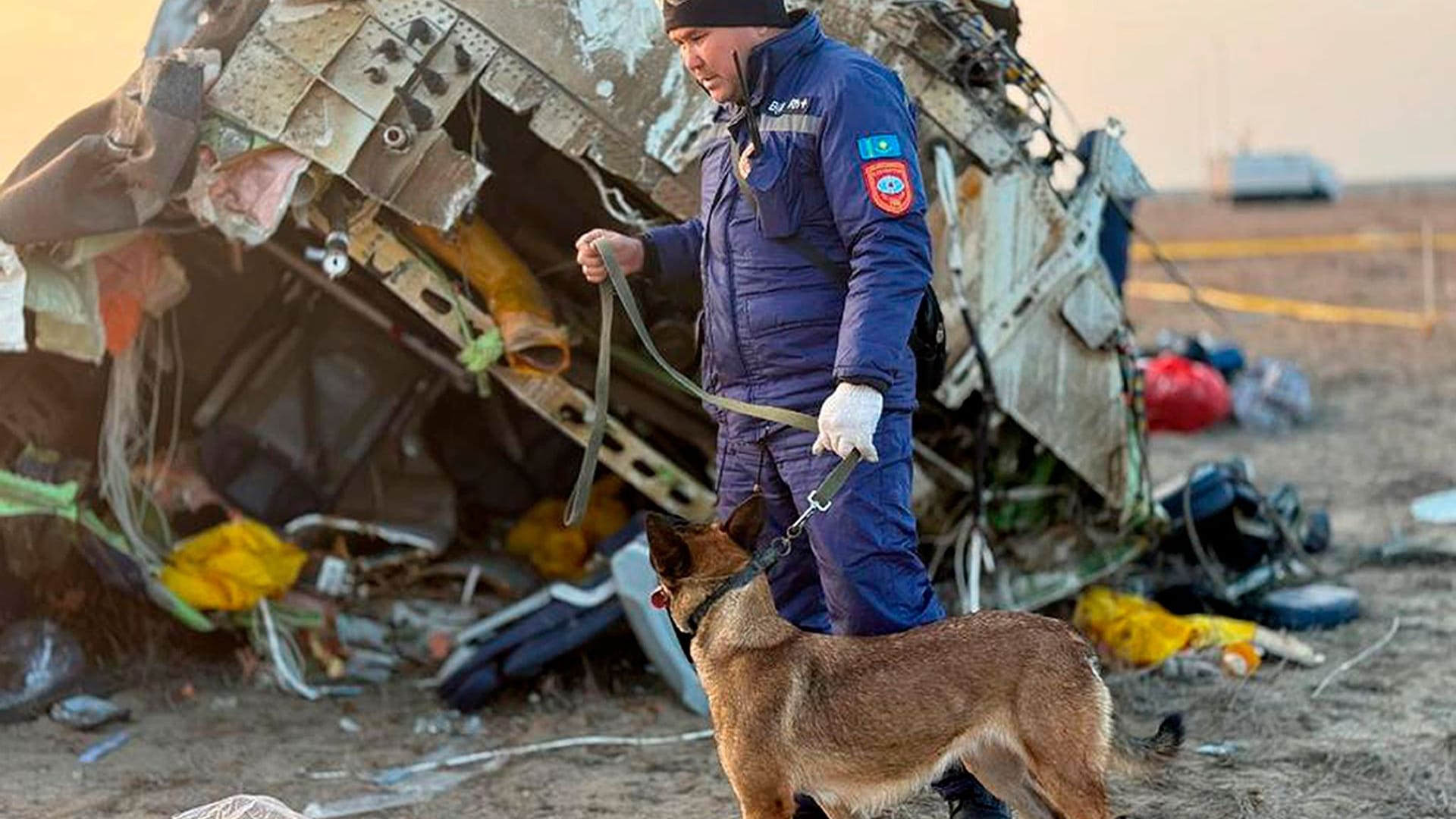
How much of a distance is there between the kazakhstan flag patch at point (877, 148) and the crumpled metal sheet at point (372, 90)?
182cm

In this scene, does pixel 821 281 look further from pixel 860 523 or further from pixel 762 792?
pixel 762 792

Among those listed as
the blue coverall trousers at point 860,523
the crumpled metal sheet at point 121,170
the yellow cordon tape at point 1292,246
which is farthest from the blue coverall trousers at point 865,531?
the yellow cordon tape at point 1292,246

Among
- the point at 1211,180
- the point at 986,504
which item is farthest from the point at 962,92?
the point at 1211,180

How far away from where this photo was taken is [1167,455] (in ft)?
35.6

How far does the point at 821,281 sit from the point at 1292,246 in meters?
27.6

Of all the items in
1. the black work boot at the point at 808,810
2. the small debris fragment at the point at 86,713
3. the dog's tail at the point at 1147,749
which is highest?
the dog's tail at the point at 1147,749

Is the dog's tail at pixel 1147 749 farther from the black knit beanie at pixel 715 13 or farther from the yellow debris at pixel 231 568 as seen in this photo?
the yellow debris at pixel 231 568

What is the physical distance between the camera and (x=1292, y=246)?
29.9 m

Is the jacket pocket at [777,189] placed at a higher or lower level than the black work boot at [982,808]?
higher

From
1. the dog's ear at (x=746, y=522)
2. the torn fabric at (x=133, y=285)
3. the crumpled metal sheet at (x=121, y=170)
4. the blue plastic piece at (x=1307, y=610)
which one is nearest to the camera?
the dog's ear at (x=746, y=522)

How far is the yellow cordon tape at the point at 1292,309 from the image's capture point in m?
17.3

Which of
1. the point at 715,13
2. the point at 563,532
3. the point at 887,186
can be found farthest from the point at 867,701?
the point at 563,532

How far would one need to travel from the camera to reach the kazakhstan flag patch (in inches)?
152

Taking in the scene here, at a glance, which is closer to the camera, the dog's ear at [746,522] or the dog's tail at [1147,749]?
the dog's ear at [746,522]
